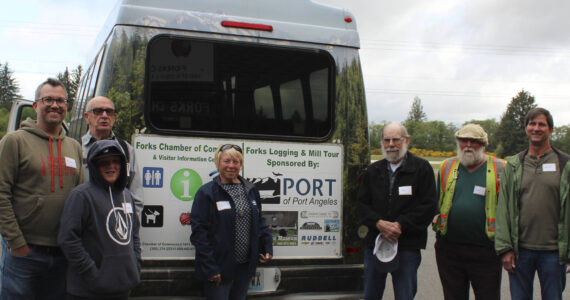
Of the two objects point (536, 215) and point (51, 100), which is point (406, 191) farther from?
point (51, 100)

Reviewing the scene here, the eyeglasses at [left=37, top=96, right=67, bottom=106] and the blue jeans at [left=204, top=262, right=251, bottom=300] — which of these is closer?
the eyeglasses at [left=37, top=96, right=67, bottom=106]

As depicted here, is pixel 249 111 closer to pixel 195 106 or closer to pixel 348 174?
pixel 195 106

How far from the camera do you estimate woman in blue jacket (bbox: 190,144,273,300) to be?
3.49m

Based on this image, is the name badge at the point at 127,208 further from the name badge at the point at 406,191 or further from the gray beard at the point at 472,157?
the gray beard at the point at 472,157

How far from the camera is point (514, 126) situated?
8575 centimetres

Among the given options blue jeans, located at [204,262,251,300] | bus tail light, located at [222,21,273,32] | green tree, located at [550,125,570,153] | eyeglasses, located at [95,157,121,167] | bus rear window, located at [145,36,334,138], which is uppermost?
green tree, located at [550,125,570,153]

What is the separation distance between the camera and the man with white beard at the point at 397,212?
3811 mm

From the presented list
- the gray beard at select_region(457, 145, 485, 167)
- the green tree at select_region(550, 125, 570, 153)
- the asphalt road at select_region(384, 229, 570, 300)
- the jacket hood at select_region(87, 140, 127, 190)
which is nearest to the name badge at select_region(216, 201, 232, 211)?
the jacket hood at select_region(87, 140, 127, 190)

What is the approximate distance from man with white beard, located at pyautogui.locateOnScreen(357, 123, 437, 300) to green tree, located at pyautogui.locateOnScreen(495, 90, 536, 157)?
86443 millimetres

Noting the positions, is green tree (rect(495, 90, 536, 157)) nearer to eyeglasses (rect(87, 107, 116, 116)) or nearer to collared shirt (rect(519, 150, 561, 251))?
collared shirt (rect(519, 150, 561, 251))

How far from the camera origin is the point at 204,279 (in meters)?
3.54

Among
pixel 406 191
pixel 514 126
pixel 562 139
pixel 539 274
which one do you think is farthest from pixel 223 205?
pixel 562 139

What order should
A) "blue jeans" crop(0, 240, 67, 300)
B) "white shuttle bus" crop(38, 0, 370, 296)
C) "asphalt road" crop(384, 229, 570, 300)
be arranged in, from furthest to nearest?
"asphalt road" crop(384, 229, 570, 300) < "white shuttle bus" crop(38, 0, 370, 296) < "blue jeans" crop(0, 240, 67, 300)

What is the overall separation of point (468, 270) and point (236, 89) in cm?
243
